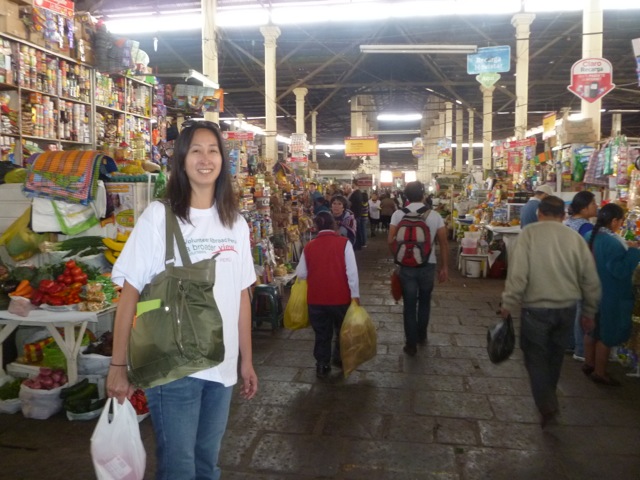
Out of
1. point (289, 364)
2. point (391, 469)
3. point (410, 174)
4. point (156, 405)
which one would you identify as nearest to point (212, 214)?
point (156, 405)

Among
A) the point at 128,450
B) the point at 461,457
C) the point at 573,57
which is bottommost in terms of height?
the point at 461,457

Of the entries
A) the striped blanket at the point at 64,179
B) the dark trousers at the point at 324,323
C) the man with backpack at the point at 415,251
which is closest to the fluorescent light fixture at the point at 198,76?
the striped blanket at the point at 64,179

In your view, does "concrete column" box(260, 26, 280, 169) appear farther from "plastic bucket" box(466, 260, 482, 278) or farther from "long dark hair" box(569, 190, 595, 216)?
"long dark hair" box(569, 190, 595, 216)

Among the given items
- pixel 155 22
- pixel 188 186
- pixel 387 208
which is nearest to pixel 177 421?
pixel 188 186

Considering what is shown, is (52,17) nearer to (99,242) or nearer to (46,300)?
(99,242)

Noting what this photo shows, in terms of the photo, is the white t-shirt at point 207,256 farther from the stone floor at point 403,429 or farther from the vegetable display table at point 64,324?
the vegetable display table at point 64,324

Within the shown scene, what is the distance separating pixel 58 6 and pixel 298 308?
3583 mm

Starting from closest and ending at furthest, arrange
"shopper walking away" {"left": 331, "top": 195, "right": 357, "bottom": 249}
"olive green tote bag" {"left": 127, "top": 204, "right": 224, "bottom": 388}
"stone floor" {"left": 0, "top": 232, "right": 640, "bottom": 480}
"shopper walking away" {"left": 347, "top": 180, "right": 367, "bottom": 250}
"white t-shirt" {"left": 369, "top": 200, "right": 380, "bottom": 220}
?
"olive green tote bag" {"left": 127, "top": 204, "right": 224, "bottom": 388}
"stone floor" {"left": 0, "top": 232, "right": 640, "bottom": 480}
"shopper walking away" {"left": 331, "top": 195, "right": 357, "bottom": 249}
"shopper walking away" {"left": 347, "top": 180, "right": 367, "bottom": 250}
"white t-shirt" {"left": 369, "top": 200, "right": 380, "bottom": 220}

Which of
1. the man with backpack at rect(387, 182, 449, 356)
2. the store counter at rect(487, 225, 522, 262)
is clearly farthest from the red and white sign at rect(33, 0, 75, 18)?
the store counter at rect(487, 225, 522, 262)

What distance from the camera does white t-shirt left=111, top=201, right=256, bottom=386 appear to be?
1812 mm

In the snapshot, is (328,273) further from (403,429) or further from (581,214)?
(581,214)

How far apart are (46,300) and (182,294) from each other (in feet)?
8.17

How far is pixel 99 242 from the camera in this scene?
442cm

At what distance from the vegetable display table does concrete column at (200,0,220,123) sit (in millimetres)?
7112
